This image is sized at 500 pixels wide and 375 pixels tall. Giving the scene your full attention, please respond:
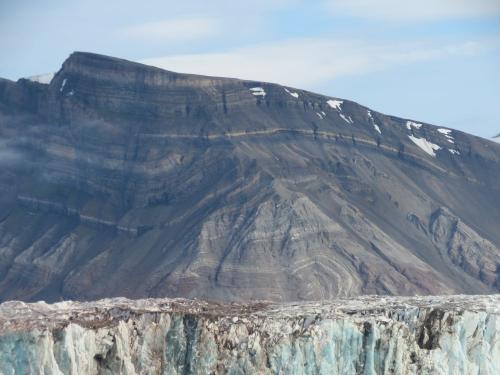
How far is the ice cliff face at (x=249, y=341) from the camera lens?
95562 millimetres

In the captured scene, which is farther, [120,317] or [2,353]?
[120,317]

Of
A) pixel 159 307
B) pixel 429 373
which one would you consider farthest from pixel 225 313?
pixel 429 373

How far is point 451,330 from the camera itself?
10044 centimetres

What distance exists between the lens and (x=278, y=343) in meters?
97.2

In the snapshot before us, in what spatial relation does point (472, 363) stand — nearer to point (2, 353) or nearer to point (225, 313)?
point (225, 313)

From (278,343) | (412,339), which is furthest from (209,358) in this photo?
(412,339)

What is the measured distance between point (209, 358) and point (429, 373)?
10.4 meters

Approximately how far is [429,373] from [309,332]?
6.06 m

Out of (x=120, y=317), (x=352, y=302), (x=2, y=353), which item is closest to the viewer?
(x=2, y=353)

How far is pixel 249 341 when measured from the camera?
97312mm

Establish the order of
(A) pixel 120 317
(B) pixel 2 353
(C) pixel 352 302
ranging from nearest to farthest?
(B) pixel 2 353 < (A) pixel 120 317 < (C) pixel 352 302

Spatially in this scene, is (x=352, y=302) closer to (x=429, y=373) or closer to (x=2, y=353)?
(x=429, y=373)

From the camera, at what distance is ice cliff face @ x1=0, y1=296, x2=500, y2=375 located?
95562 mm

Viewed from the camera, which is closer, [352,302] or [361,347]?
[361,347]
